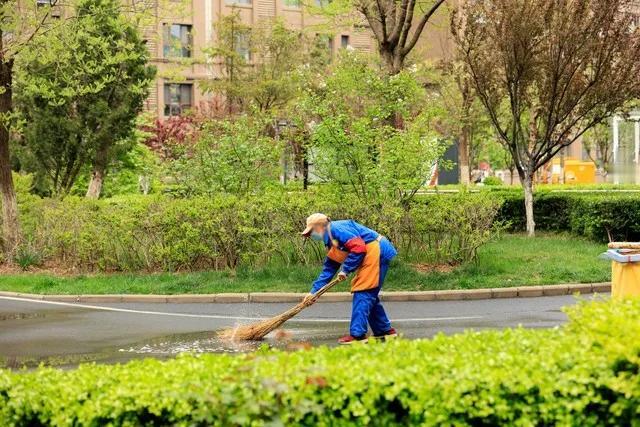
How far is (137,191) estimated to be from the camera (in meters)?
34.0

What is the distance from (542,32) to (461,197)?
499cm

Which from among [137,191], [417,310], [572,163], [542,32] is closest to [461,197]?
[417,310]

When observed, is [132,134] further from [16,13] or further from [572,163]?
Result: [572,163]

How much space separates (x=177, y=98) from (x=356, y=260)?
46.5 metres

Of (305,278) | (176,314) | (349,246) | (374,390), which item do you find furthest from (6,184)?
(374,390)

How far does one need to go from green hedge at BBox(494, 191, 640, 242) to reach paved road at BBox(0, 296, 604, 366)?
17.1 feet

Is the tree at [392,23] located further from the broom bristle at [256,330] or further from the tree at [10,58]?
the broom bristle at [256,330]

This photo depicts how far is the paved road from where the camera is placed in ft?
35.5

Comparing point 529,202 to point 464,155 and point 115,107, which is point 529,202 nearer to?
point 115,107

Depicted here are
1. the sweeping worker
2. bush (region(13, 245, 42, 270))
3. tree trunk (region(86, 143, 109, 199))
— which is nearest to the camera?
the sweeping worker

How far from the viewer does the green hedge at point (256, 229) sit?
16594 millimetres

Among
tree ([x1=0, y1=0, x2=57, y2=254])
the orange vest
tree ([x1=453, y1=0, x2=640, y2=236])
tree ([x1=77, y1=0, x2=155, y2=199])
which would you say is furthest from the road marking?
tree ([x1=77, y1=0, x2=155, y2=199])

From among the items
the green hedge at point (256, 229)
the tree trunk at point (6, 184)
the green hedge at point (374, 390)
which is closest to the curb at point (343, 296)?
the green hedge at point (256, 229)

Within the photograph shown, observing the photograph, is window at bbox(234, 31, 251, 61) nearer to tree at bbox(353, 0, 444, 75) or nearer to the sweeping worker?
tree at bbox(353, 0, 444, 75)
